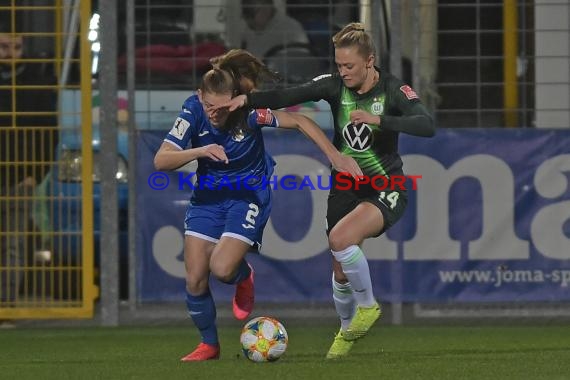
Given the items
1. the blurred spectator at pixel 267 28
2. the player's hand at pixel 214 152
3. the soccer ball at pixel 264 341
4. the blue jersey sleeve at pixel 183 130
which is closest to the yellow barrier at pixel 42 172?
the blurred spectator at pixel 267 28

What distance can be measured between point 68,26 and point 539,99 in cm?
364

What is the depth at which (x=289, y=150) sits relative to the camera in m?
12.3

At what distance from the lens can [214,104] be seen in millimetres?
9320

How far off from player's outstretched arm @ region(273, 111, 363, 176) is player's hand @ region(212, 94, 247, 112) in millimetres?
290

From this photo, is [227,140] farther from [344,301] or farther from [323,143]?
[344,301]

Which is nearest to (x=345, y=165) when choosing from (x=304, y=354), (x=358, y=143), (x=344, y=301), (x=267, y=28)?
(x=358, y=143)

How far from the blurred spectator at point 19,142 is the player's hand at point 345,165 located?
12.0ft

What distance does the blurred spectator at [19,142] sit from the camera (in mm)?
12211

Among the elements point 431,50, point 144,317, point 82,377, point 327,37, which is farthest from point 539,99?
point 82,377

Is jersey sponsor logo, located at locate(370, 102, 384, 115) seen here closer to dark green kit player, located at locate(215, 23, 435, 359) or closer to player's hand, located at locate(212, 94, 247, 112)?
dark green kit player, located at locate(215, 23, 435, 359)

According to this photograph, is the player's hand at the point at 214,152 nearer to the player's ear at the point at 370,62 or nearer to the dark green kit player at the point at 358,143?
the dark green kit player at the point at 358,143

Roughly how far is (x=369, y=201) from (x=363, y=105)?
1.83ft

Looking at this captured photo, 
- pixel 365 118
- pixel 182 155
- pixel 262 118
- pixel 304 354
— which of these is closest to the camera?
pixel 365 118

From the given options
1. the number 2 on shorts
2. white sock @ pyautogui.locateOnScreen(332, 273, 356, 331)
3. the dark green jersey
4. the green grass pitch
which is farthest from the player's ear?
the green grass pitch
